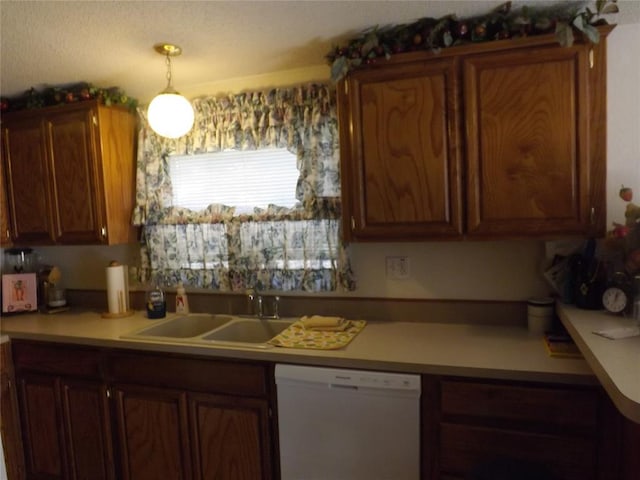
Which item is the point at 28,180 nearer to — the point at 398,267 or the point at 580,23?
the point at 398,267

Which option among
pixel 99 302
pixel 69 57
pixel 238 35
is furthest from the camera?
pixel 99 302

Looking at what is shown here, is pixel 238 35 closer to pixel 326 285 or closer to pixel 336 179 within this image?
pixel 336 179

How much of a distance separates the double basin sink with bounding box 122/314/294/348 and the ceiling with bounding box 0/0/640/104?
1327mm

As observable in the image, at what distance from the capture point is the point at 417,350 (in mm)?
1655

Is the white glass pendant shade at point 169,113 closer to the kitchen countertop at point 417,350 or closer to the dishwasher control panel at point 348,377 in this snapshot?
the kitchen countertop at point 417,350

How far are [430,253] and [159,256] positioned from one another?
158 cm

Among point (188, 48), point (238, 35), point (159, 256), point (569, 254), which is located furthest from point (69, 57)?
point (569, 254)

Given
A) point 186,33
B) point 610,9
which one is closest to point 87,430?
point 186,33

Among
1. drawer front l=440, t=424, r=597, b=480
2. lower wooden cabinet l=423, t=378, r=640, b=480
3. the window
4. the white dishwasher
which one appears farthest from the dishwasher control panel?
the window

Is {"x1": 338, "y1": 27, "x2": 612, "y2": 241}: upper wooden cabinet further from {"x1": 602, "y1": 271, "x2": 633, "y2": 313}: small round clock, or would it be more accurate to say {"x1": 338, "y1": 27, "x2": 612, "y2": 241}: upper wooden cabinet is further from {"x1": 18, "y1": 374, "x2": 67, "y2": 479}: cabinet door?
{"x1": 18, "y1": 374, "x2": 67, "y2": 479}: cabinet door

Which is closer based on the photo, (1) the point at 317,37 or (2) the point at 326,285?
(1) the point at 317,37

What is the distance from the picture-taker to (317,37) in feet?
5.95

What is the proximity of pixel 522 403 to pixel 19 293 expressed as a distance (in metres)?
2.87

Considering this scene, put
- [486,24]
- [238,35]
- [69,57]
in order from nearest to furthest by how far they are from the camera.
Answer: [486,24]
[238,35]
[69,57]
